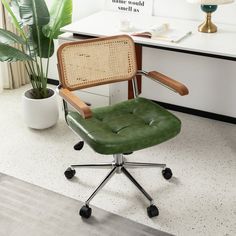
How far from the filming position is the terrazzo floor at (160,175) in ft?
7.62

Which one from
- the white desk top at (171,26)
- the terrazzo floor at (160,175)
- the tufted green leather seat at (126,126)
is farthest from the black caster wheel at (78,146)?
the white desk top at (171,26)

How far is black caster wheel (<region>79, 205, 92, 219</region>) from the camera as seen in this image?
7.50ft

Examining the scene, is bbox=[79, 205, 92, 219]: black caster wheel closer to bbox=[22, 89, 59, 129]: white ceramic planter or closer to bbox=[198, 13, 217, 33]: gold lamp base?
bbox=[22, 89, 59, 129]: white ceramic planter

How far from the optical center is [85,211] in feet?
7.50

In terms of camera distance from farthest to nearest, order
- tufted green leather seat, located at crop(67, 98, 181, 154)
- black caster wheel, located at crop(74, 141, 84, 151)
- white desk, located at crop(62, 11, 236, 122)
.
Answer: black caster wheel, located at crop(74, 141, 84, 151), white desk, located at crop(62, 11, 236, 122), tufted green leather seat, located at crop(67, 98, 181, 154)

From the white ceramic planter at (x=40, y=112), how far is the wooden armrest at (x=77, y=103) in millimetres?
823

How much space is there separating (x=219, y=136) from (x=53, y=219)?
54.3 inches

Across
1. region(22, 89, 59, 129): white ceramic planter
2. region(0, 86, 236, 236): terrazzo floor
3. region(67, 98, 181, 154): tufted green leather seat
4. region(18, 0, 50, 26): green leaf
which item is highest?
region(18, 0, 50, 26): green leaf

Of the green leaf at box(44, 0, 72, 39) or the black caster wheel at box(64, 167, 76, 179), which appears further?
the green leaf at box(44, 0, 72, 39)

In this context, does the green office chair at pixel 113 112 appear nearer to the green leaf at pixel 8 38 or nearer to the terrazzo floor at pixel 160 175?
the terrazzo floor at pixel 160 175

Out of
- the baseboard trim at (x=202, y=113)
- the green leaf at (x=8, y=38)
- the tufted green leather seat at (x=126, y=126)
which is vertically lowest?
the baseboard trim at (x=202, y=113)

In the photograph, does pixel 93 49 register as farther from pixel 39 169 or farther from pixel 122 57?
pixel 39 169

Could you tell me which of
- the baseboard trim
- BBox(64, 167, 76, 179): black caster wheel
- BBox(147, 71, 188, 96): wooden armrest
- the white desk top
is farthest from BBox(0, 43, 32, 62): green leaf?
the baseboard trim

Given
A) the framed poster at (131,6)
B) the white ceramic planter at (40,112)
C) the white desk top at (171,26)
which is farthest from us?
the framed poster at (131,6)
